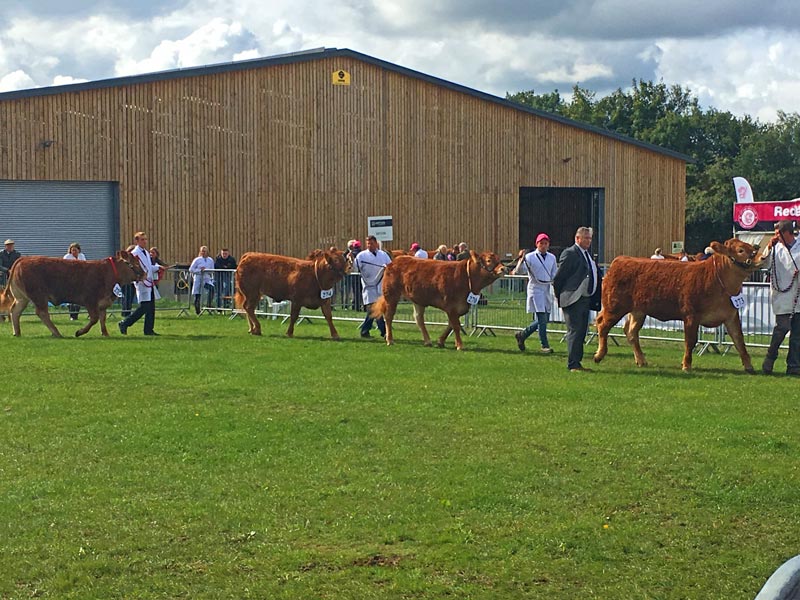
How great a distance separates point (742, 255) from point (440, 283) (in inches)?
214

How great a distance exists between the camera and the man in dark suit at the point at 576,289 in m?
15.8

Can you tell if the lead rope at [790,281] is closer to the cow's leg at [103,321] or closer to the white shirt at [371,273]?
the white shirt at [371,273]

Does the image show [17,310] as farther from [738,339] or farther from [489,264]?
[738,339]

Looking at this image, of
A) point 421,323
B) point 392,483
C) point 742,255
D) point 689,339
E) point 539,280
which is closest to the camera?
point 392,483

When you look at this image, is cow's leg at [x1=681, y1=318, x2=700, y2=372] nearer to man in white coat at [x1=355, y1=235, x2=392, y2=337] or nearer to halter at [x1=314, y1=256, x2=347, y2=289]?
halter at [x1=314, y1=256, x2=347, y2=289]

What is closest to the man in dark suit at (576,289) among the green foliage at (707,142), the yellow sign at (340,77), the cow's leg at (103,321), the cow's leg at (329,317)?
the cow's leg at (329,317)

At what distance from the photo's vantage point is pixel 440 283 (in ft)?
63.1

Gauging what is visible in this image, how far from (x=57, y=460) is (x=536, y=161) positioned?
34561mm

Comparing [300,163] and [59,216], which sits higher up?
[300,163]

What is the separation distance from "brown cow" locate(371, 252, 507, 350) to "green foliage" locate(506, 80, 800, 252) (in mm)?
49453

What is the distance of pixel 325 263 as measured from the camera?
20828 mm

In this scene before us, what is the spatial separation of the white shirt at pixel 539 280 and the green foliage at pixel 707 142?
1944 inches

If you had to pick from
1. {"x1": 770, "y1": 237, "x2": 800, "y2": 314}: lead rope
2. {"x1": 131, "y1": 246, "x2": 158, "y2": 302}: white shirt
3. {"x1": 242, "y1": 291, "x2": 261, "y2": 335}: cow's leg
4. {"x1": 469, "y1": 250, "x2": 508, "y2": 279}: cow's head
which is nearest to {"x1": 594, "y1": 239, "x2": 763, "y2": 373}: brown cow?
{"x1": 770, "y1": 237, "x2": 800, "y2": 314}: lead rope

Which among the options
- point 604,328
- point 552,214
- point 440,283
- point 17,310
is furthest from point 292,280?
point 552,214
